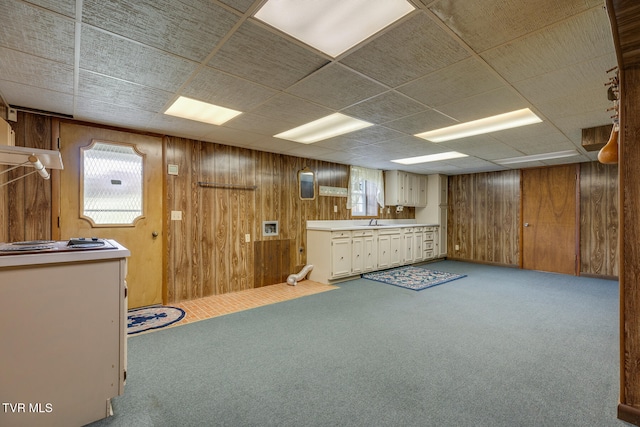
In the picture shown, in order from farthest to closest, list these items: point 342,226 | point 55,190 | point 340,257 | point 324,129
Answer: point 342,226 < point 340,257 < point 324,129 < point 55,190

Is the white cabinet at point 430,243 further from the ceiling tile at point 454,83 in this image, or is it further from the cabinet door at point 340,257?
the ceiling tile at point 454,83

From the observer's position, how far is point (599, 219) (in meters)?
5.67

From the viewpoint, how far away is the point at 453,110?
2996 mm

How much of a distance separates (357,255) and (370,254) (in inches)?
16.3

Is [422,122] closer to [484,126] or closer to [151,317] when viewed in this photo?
Result: [484,126]

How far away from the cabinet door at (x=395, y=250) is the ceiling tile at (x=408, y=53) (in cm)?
445

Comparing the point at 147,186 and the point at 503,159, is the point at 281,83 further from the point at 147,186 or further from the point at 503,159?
the point at 503,159

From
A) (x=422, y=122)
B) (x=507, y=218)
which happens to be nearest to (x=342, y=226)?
(x=422, y=122)

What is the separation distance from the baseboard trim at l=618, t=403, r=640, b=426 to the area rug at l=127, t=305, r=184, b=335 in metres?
3.80

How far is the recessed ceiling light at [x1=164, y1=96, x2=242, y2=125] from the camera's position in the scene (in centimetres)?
300

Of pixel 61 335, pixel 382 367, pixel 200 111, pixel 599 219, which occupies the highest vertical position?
pixel 200 111

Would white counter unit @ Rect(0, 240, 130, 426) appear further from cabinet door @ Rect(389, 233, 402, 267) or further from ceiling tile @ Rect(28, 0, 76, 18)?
cabinet door @ Rect(389, 233, 402, 267)

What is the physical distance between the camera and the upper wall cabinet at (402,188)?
702 centimetres

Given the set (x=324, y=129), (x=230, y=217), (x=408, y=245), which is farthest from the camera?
(x=408, y=245)
